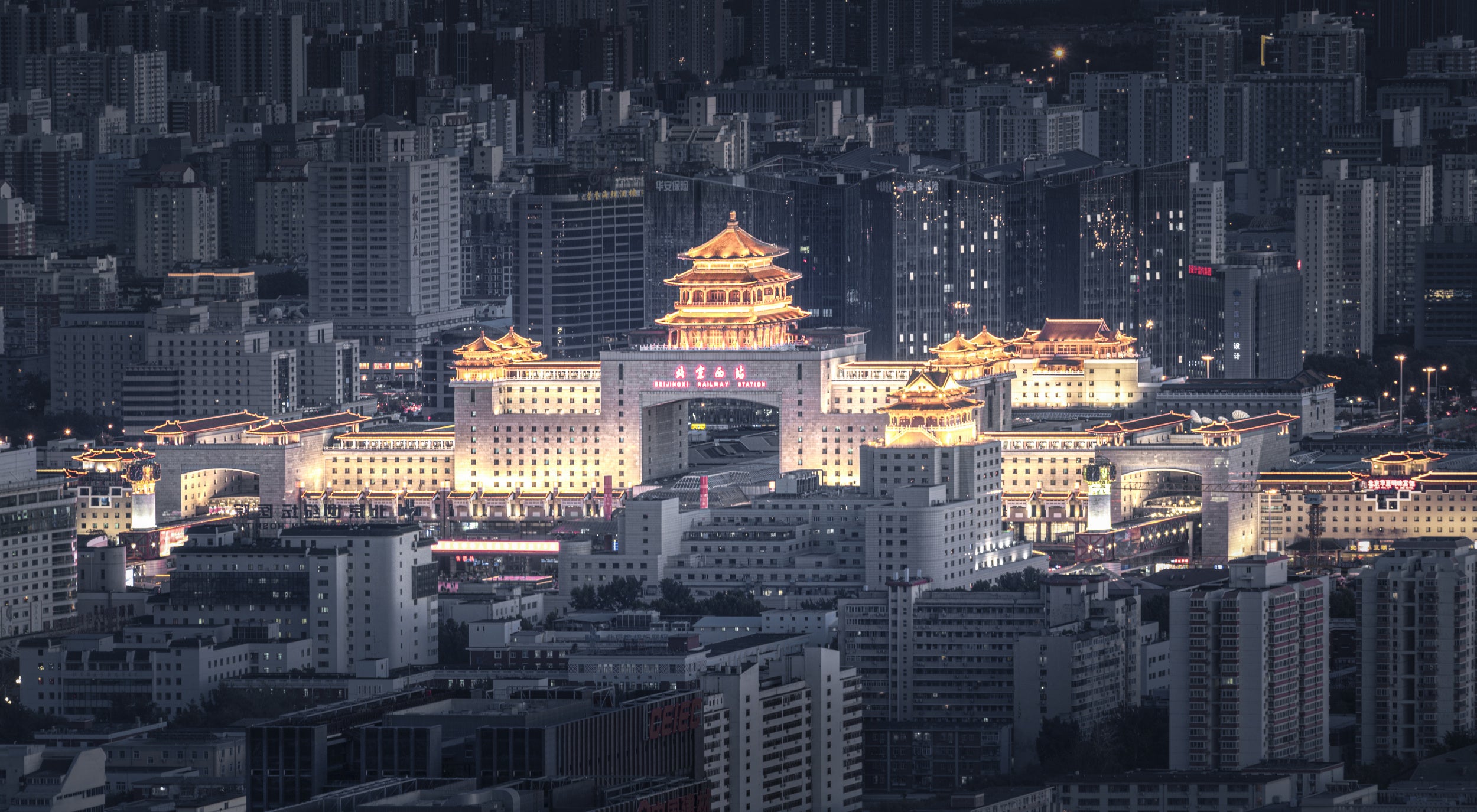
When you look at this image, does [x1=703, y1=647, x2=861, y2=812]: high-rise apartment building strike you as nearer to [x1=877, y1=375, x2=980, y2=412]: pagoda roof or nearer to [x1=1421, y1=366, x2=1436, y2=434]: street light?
[x1=877, y1=375, x2=980, y2=412]: pagoda roof

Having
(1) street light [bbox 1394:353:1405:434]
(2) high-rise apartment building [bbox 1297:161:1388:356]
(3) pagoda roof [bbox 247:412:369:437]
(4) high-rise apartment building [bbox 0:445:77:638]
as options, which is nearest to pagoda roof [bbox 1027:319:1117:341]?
(1) street light [bbox 1394:353:1405:434]

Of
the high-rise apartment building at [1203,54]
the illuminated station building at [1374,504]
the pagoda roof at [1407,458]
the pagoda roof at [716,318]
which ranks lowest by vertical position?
the illuminated station building at [1374,504]

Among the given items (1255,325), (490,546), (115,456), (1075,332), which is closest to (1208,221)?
(1255,325)

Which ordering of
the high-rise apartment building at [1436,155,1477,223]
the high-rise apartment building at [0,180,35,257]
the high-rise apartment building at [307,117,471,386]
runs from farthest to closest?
the high-rise apartment building at [1436,155,1477,223]
the high-rise apartment building at [0,180,35,257]
the high-rise apartment building at [307,117,471,386]

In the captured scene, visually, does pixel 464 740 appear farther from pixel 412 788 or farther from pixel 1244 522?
pixel 1244 522

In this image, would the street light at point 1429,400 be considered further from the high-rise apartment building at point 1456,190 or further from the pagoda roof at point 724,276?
the high-rise apartment building at point 1456,190

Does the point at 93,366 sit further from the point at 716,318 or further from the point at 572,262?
the point at 716,318

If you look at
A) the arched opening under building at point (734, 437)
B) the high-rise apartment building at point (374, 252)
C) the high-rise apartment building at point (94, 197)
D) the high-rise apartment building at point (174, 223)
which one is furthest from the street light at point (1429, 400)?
the high-rise apartment building at point (94, 197)
